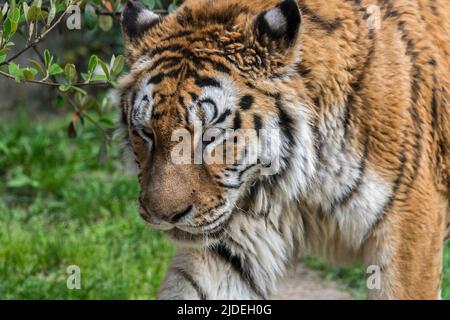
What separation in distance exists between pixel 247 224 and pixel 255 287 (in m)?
0.35

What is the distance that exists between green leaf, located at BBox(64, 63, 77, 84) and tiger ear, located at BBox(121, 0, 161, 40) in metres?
0.27

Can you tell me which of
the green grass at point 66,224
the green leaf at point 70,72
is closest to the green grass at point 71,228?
the green grass at point 66,224

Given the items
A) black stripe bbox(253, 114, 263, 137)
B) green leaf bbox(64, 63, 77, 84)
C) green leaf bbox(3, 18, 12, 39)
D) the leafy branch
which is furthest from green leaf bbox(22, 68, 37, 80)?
black stripe bbox(253, 114, 263, 137)

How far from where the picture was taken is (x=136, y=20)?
3.57 meters

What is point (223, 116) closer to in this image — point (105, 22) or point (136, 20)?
point (136, 20)

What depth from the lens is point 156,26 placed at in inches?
140

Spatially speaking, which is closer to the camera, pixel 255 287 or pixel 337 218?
pixel 337 218

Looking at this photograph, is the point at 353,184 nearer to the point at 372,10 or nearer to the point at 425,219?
the point at 425,219

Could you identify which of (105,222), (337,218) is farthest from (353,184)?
(105,222)

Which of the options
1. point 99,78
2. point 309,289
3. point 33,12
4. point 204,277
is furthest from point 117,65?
point 309,289

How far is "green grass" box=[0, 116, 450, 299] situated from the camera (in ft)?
16.1

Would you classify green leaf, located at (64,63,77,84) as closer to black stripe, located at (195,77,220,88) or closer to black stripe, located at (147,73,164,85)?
black stripe, located at (147,73,164,85)

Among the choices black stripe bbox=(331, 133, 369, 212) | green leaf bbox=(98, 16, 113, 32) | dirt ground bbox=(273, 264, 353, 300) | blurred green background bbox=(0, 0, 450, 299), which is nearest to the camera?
black stripe bbox=(331, 133, 369, 212)

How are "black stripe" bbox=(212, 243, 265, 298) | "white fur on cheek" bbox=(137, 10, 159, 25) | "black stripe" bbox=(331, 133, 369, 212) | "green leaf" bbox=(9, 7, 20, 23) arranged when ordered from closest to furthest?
1. "green leaf" bbox=(9, 7, 20, 23)
2. "black stripe" bbox=(331, 133, 369, 212)
3. "white fur on cheek" bbox=(137, 10, 159, 25)
4. "black stripe" bbox=(212, 243, 265, 298)
